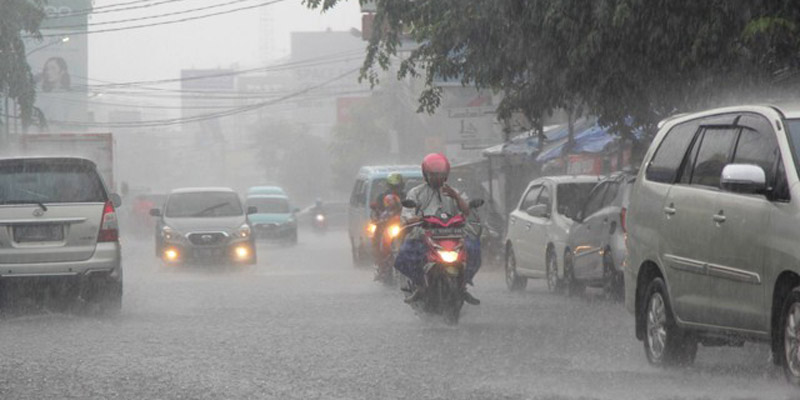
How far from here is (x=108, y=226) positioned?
15.8m

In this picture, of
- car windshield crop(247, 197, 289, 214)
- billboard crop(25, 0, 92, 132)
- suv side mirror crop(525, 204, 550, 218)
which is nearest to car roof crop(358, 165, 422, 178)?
suv side mirror crop(525, 204, 550, 218)

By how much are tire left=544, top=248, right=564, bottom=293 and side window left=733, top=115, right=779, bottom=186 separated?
9241mm

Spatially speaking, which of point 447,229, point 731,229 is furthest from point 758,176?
point 447,229

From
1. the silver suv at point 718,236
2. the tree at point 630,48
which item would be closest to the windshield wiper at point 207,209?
the tree at point 630,48

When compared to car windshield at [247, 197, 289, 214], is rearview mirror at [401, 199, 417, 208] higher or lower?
higher

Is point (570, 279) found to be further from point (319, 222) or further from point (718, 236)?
point (319, 222)

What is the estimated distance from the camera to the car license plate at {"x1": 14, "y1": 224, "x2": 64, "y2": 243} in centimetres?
1535

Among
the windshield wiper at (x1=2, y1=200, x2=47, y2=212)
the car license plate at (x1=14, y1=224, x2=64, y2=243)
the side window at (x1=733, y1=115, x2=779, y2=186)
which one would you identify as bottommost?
the car license plate at (x1=14, y1=224, x2=64, y2=243)

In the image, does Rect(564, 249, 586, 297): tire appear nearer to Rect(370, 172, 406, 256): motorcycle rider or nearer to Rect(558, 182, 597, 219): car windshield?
Rect(558, 182, 597, 219): car windshield

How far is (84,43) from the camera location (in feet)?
413

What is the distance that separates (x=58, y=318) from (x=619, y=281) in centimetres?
606

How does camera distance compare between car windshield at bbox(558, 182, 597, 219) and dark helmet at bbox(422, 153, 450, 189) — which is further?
car windshield at bbox(558, 182, 597, 219)

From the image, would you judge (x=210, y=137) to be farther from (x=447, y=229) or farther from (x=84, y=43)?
(x=447, y=229)

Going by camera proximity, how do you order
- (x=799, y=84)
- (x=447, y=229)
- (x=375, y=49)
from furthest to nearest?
(x=375, y=49), (x=799, y=84), (x=447, y=229)
